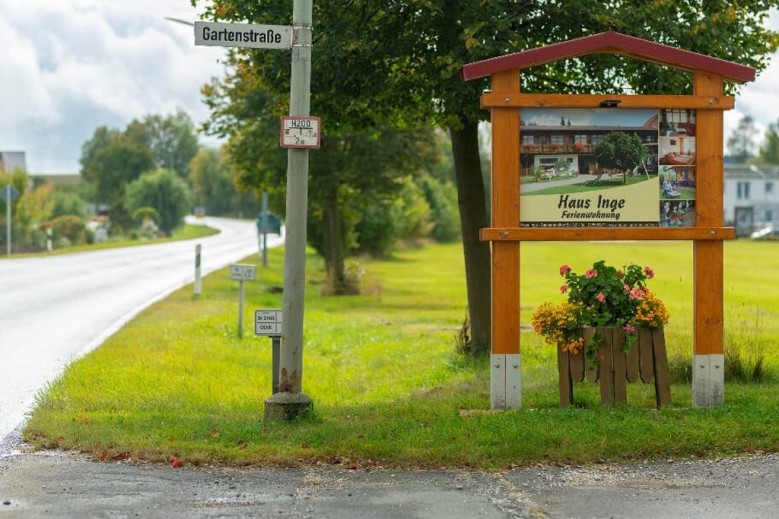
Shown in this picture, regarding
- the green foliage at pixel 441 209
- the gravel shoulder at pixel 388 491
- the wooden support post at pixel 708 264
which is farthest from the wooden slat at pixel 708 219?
the green foliage at pixel 441 209

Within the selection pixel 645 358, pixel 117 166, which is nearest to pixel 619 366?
pixel 645 358

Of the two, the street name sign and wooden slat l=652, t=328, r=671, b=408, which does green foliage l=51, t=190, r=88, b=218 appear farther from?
wooden slat l=652, t=328, r=671, b=408

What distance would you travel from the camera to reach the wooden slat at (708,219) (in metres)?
10.4

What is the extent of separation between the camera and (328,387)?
14617 millimetres

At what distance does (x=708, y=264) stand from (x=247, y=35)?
4.64 meters

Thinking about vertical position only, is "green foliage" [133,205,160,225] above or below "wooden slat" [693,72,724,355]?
above

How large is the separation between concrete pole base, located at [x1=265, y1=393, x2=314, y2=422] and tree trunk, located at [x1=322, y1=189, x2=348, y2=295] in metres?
24.7

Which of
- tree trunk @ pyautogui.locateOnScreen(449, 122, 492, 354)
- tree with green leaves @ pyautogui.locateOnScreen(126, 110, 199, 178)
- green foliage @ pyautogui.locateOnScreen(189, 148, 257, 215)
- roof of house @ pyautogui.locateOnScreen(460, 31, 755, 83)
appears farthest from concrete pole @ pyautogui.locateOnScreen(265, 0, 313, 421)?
tree with green leaves @ pyautogui.locateOnScreen(126, 110, 199, 178)

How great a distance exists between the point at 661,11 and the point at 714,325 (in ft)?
14.6

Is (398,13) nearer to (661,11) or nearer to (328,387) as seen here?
(661,11)

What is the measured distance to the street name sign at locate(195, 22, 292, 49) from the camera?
1018cm

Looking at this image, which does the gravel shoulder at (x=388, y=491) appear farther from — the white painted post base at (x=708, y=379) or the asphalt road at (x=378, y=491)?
the white painted post base at (x=708, y=379)

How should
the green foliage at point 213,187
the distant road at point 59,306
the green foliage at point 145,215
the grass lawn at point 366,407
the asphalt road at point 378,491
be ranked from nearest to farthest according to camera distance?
the asphalt road at point 378,491, the grass lawn at point 366,407, the distant road at point 59,306, the green foliage at point 145,215, the green foliage at point 213,187

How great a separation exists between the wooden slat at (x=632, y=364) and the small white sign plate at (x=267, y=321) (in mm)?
3207
